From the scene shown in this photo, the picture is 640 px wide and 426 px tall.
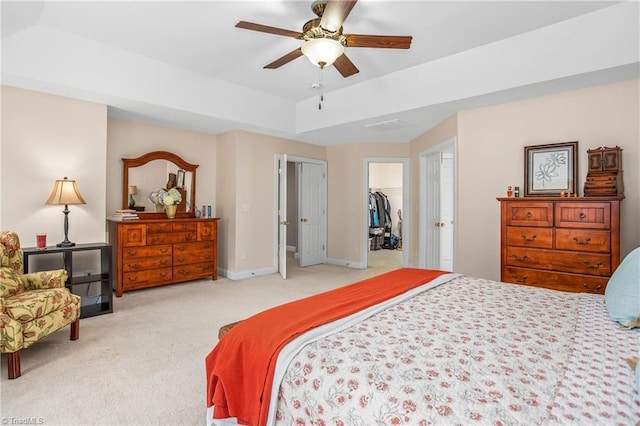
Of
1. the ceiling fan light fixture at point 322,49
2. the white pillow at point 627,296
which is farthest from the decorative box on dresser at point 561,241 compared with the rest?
the ceiling fan light fixture at point 322,49

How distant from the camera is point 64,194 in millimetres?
3398

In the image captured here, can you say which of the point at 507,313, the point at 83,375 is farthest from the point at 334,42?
the point at 83,375

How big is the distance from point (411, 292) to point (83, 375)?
2.28m

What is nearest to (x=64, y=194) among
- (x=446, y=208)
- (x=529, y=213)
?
(x=529, y=213)

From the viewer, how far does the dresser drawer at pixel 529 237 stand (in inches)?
116

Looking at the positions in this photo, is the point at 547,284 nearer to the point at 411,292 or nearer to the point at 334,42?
the point at 411,292

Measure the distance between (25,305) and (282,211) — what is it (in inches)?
142

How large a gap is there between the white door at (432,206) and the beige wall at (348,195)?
409 millimetres

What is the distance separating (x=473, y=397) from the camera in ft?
3.09

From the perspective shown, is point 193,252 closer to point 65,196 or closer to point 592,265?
point 65,196

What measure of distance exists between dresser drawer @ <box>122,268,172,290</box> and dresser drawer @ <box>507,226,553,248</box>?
13.9 feet

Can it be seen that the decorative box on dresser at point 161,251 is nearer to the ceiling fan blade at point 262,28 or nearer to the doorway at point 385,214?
the ceiling fan blade at point 262,28

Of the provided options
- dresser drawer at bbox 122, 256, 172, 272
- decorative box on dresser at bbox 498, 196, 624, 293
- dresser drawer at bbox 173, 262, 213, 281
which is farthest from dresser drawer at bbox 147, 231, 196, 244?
decorative box on dresser at bbox 498, 196, 624, 293

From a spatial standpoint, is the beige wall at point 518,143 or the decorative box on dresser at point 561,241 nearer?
the decorative box on dresser at point 561,241
